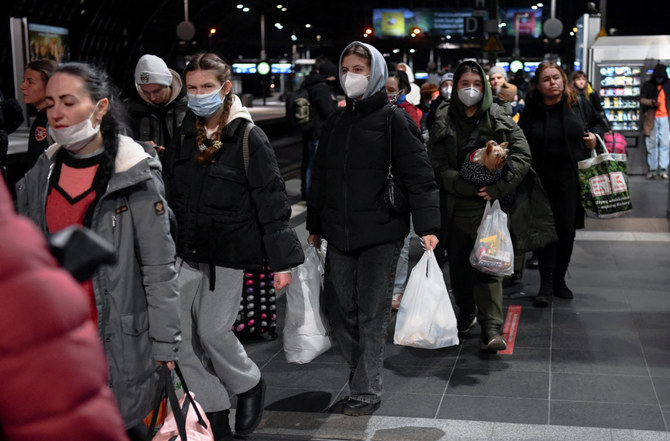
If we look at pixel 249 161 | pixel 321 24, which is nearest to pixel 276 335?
pixel 249 161

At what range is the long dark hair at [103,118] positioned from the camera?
3.29 meters

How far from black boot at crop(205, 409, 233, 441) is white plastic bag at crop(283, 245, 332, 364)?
0.58m

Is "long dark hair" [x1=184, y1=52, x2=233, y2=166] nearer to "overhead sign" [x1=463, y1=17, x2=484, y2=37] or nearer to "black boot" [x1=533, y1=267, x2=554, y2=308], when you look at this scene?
"black boot" [x1=533, y1=267, x2=554, y2=308]

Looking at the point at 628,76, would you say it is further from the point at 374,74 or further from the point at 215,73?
the point at 215,73

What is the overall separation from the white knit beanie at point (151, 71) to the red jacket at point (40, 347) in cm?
494

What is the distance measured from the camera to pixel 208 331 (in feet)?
14.6

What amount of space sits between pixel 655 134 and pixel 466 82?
11619mm

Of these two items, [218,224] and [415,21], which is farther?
[415,21]

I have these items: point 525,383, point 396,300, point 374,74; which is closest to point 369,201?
point 374,74

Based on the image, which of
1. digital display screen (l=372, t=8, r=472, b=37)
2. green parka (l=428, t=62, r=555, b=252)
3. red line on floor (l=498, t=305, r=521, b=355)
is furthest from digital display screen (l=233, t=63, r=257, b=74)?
green parka (l=428, t=62, r=555, b=252)

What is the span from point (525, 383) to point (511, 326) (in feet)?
4.63

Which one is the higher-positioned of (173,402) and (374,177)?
(374,177)

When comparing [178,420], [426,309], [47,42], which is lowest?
[426,309]

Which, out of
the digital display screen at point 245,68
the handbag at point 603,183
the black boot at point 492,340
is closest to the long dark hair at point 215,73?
the black boot at point 492,340
